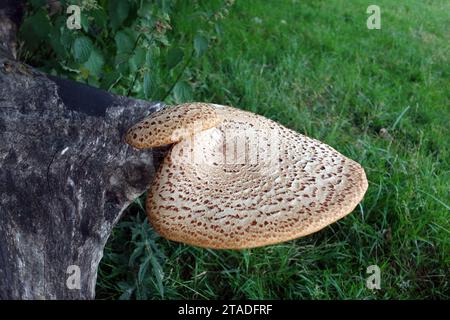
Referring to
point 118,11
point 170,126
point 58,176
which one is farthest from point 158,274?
point 118,11

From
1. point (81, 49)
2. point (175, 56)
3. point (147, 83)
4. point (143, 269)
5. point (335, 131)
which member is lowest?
Answer: point (143, 269)

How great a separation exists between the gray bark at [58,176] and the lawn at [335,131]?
0.65 meters

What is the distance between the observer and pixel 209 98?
4.83 m

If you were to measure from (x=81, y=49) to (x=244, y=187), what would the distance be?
4.94 feet

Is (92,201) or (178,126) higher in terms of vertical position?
(178,126)

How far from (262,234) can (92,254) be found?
37.3 inches

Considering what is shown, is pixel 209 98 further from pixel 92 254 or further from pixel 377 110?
pixel 92 254

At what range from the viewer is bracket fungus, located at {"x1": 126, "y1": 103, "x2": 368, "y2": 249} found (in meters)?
1.93

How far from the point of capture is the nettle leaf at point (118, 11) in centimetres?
304

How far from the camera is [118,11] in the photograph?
3.04 meters

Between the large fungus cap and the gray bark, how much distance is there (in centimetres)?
26

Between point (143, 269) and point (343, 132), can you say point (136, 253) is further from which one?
point (343, 132)

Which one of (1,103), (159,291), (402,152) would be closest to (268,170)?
(159,291)

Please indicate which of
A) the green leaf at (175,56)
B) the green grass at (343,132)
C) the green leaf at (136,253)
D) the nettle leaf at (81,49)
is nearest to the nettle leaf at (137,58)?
the green leaf at (175,56)
